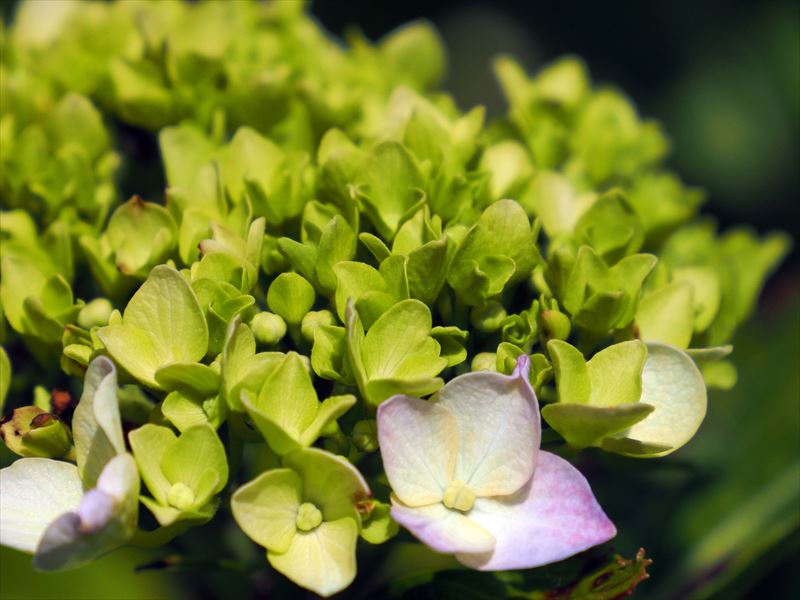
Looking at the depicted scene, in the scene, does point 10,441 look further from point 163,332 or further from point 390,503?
point 390,503

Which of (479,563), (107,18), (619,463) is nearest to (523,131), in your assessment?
(619,463)

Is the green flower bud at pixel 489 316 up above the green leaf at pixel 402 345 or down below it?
above

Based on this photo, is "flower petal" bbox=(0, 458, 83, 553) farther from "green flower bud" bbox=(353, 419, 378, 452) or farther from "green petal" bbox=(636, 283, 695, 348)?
"green petal" bbox=(636, 283, 695, 348)

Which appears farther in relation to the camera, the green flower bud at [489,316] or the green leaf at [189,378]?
the green flower bud at [489,316]

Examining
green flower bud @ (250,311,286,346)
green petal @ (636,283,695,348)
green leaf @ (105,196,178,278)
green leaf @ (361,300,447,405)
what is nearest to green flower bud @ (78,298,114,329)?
green leaf @ (105,196,178,278)

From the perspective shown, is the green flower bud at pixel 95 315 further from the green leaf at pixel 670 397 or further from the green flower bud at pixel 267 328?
the green leaf at pixel 670 397

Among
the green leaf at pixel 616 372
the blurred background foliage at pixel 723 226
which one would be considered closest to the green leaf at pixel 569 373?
the green leaf at pixel 616 372
